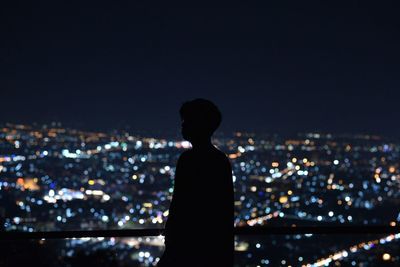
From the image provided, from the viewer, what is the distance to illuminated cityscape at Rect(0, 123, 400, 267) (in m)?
17.2

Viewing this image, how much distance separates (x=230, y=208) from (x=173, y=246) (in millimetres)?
284

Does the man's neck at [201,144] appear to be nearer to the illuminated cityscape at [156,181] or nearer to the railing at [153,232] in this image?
the railing at [153,232]

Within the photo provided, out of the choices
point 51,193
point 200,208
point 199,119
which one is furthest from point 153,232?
point 51,193

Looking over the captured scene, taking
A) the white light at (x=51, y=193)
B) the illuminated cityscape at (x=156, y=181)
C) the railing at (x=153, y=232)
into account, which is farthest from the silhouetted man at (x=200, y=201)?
the white light at (x=51, y=193)

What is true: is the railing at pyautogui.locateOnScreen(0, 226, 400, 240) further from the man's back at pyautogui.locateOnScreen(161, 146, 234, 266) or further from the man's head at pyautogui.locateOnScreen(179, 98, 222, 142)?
the man's head at pyautogui.locateOnScreen(179, 98, 222, 142)

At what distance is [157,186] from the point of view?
70.9 feet

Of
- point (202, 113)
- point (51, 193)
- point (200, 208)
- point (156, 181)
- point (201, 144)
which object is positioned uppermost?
point (156, 181)

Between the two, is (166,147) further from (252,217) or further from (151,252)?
(151,252)

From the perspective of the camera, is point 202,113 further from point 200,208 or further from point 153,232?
point 153,232

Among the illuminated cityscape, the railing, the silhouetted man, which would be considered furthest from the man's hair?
the illuminated cityscape

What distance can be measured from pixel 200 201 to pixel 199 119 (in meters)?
0.34

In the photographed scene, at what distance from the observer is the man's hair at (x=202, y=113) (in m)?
2.08

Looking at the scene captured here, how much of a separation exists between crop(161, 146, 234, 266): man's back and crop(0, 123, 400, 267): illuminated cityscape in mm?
9884

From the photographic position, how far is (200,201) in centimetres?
204
